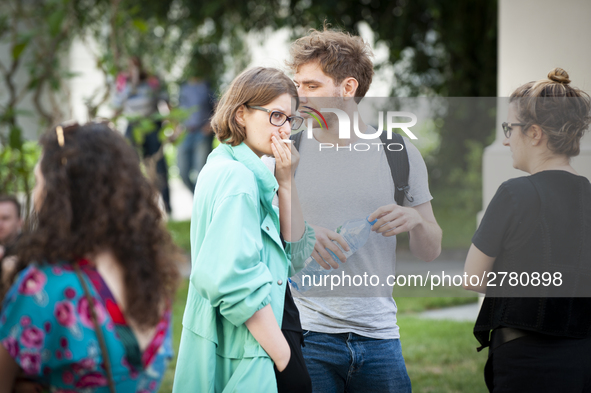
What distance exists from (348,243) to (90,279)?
0.95m

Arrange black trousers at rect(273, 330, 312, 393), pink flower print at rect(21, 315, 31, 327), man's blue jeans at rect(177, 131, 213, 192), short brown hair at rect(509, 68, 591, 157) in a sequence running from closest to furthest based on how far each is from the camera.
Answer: pink flower print at rect(21, 315, 31, 327), black trousers at rect(273, 330, 312, 393), short brown hair at rect(509, 68, 591, 157), man's blue jeans at rect(177, 131, 213, 192)

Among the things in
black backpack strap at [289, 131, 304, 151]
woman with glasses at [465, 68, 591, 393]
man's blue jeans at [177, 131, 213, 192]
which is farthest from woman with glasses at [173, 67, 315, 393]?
man's blue jeans at [177, 131, 213, 192]

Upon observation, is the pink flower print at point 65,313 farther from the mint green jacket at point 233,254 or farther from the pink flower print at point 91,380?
the mint green jacket at point 233,254

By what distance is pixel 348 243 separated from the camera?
2.17 m

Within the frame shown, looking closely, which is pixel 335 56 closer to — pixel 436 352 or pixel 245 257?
pixel 245 257

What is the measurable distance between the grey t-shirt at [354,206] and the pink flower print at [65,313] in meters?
0.92

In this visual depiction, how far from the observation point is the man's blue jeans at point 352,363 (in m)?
2.14

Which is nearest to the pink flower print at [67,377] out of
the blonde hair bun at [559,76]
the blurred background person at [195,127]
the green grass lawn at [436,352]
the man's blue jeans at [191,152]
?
the blonde hair bun at [559,76]

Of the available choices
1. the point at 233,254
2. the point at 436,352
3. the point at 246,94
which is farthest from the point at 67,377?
the point at 436,352

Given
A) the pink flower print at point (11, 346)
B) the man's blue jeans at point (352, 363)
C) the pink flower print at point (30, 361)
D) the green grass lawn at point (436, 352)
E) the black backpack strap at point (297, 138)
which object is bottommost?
the green grass lawn at point (436, 352)

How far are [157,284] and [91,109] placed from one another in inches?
144

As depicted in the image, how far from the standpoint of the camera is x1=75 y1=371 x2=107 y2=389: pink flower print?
1.58 meters

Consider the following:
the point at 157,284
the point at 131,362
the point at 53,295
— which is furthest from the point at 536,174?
the point at 53,295

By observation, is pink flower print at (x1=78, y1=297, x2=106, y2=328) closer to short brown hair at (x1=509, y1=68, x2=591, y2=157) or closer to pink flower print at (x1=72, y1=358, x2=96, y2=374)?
pink flower print at (x1=72, y1=358, x2=96, y2=374)
